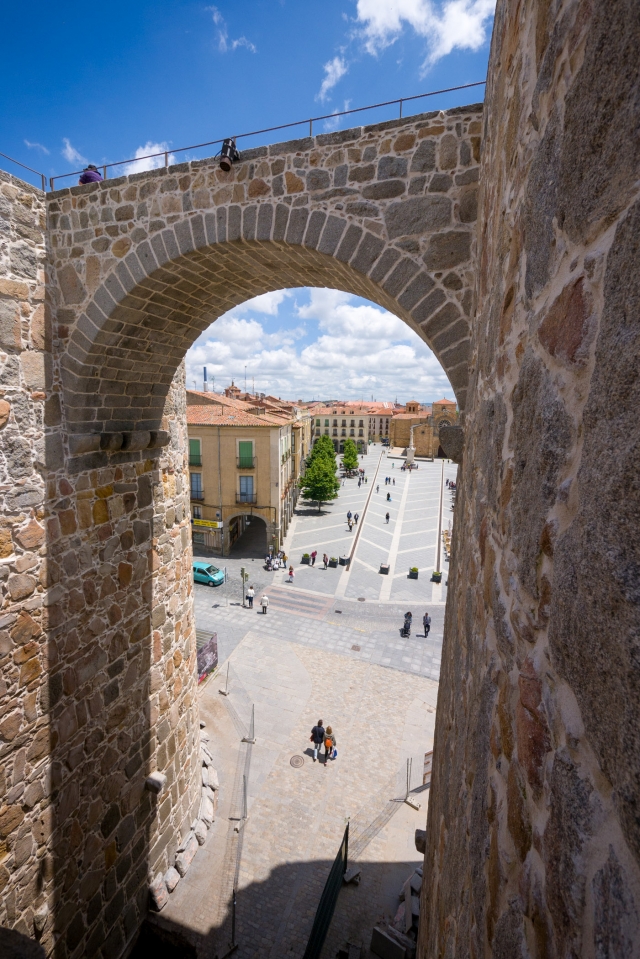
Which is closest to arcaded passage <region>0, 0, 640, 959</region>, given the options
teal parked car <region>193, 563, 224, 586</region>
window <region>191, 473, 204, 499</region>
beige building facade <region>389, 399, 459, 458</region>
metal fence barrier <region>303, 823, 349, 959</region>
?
metal fence barrier <region>303, 823, 349, 959</region>

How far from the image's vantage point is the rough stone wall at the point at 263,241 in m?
3.09

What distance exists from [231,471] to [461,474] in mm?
17078

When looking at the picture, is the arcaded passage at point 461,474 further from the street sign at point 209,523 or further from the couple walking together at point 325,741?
the street sign at point 209,523

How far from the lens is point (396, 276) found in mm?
3229

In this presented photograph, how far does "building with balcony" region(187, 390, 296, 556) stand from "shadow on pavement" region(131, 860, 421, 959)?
45.6 feet

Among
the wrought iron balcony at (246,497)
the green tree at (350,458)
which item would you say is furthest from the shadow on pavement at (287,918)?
the green tree at (350,458)

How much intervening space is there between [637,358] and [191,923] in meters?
7.62

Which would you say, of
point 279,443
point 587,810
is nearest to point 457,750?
point 587,810

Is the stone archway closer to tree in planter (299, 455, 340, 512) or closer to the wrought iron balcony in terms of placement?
the wrought iron balcony

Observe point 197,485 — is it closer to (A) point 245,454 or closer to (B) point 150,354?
(A) point 245,454

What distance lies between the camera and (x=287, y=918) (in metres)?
5.87

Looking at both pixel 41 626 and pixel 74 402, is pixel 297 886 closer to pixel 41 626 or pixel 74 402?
pixel 41 626

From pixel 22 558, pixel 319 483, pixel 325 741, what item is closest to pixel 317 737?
pixel 325 741

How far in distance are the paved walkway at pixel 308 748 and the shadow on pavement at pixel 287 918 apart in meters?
0.01
